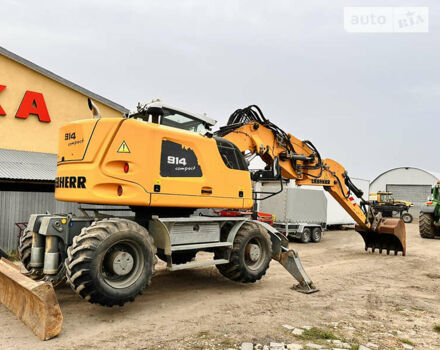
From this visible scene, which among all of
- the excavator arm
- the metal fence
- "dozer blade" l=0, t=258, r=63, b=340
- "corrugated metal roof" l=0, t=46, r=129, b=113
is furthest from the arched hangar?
"dozer blade" l=0, t=258, r=63, b=340

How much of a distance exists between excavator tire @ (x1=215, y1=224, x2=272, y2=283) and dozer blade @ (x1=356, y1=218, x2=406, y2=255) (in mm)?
5839

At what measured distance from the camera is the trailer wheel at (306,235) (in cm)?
1604

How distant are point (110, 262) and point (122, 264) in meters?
0.18

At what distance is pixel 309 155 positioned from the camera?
10.4 meters

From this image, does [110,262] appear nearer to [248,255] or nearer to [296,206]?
[248,255]

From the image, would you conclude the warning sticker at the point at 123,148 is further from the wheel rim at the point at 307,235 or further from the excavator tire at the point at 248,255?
the wheel rim at the point at 307,235

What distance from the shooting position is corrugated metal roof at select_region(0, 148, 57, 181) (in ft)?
38.0

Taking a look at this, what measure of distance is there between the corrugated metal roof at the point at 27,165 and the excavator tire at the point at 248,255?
7.39m

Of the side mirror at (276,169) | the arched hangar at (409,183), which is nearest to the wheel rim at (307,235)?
the side mirror at (276,169)

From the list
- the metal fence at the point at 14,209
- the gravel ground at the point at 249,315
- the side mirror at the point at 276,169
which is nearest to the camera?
the gravel ground at the point at 249,315

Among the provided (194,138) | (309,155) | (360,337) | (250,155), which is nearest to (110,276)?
(194,138)

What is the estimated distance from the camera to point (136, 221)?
659 cm

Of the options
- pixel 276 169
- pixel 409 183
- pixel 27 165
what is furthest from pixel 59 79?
pixel 409 183

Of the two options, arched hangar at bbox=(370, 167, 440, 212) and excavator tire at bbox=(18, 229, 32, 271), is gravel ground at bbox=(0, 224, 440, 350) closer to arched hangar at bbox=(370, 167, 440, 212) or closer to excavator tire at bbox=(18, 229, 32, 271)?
excavator tire at bbox=(18, 229, 32, 271)
